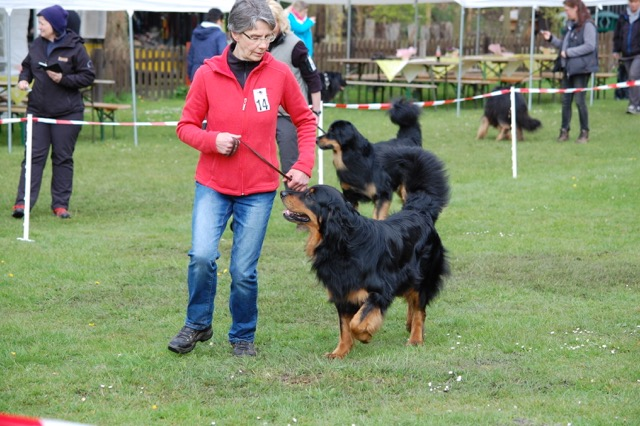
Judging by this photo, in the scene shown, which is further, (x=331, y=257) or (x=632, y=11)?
(x=632, y=11)

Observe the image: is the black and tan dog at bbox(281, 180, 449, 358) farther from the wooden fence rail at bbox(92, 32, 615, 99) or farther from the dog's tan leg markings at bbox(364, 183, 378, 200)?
the wooden fence rail at bbox(92, 32, 615, 99)

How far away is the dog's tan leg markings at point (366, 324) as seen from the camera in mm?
4996

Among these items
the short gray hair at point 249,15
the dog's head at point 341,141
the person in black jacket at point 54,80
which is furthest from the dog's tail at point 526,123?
the short gray hair at point 249,15

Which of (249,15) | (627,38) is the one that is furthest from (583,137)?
(249,15)

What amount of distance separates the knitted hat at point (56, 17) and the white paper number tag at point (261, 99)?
497 cm

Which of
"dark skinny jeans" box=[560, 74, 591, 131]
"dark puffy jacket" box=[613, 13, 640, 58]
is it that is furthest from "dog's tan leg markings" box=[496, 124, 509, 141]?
"dark puffy jacket" box=[613, 13, 640, 58]

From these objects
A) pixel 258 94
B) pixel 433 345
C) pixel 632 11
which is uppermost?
pixel 632 11

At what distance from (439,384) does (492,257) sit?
3.22 metres

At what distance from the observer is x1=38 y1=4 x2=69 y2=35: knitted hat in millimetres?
9047

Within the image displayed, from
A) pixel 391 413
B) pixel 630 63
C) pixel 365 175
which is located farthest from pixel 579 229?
pixel 630 63

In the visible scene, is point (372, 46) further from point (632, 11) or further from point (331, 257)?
point (331, 257)

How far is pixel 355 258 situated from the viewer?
5.04 metres

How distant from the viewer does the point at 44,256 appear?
7793 millimetres

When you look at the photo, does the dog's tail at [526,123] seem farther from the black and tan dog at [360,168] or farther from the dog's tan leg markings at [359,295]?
the dog's tan leg markings at [359,295]
